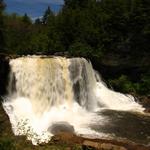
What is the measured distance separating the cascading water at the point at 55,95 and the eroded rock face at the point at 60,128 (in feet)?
1.30

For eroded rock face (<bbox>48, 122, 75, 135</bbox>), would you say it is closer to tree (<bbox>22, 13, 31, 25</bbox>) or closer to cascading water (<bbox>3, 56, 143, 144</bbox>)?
→ cascading water (<bbox>3, 56, 143, 144</bbox>)

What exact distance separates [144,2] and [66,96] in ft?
39.9

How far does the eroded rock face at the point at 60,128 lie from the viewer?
2267 centimetres

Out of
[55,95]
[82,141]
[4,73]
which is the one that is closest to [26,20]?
[4,73]

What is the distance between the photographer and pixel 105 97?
31.3 m

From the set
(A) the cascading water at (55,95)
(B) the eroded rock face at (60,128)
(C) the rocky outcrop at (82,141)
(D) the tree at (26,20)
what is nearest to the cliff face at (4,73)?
(A) the cascading water at (55,95)

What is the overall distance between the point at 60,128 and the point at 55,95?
17.5 ft

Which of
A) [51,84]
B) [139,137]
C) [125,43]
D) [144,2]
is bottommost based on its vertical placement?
[139,137]

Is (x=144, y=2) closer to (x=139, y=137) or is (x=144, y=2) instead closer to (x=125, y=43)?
(x=125, y=43)

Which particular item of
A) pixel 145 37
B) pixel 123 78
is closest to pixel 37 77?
pixel 123 78

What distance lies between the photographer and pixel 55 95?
2816 centimetres

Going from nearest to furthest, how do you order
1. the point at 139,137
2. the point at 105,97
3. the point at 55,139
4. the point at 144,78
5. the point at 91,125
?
the point at 55,139
the point at 139,137
the point at 91,125
the point at 105,97
the point at 144,78

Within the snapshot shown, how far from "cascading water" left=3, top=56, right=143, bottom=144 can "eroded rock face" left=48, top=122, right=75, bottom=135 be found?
396 millimetres

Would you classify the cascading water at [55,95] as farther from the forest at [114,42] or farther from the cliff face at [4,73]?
the forest at [114,42]
